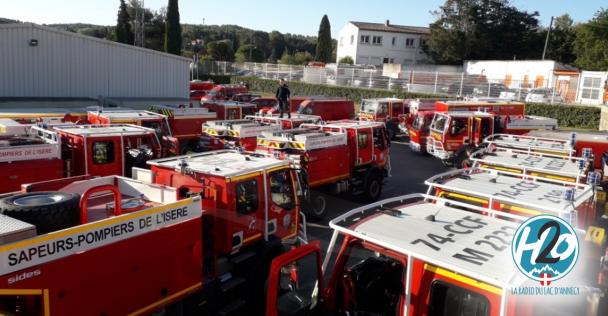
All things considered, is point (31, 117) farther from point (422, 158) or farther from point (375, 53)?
point (375, 53)

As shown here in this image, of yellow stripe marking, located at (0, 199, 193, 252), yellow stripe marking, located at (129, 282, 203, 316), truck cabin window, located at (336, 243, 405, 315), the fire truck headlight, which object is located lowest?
yellow stripe marking, located at (129, 282, 203, 316)

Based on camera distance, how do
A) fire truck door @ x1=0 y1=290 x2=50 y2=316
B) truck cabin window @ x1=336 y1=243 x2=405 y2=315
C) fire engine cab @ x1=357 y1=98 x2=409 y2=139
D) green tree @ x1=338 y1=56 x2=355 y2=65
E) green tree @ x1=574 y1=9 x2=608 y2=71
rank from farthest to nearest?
green tree @ x1=338 y1=56 x2=355 y2=65 → green tree @ x1=574 y1=9 x2=608 y2=71 → fire engine cab @ x1=357 y1=98 x2=409 y2=139 → truck cabin window @ x1=336 y1=243 x2=405 y2=315 → fire truck door @ x1=0 y1=290 x2=50 y2=316

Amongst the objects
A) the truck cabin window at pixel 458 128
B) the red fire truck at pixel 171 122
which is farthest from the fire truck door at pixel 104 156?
the truck cabin window at pixel 458 128

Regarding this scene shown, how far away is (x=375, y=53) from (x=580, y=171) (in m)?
62.2

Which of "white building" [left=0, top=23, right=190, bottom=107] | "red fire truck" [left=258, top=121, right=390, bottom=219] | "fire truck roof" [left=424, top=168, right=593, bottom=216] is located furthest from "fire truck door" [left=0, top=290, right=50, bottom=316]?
"white building" [left=0, top=23, right=190, bottom=107]

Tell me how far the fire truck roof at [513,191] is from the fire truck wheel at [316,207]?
499cm

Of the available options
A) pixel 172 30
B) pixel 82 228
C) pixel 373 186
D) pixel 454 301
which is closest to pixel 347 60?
pixel 172 30

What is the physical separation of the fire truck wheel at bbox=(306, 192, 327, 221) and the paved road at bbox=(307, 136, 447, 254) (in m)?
0.23

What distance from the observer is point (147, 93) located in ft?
83.3

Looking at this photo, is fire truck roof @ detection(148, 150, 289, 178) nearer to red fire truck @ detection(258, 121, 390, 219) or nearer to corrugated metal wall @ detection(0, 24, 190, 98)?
red fire truck @ detection(258, 121, 390, 219)

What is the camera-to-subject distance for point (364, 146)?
1391 centimetres

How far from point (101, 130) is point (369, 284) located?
8973mm

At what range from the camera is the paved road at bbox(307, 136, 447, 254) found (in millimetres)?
11555

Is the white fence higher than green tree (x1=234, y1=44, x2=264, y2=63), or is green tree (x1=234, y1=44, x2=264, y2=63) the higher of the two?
green tree (x1=234, y1=44, x2=264, y2=63)
